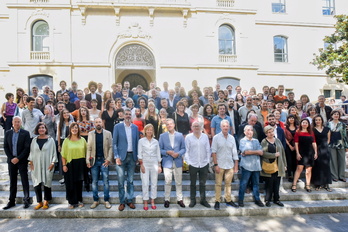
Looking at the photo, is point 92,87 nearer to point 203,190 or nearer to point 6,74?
point 203,190

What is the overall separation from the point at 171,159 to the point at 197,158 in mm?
634

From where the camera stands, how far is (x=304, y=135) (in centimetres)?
670

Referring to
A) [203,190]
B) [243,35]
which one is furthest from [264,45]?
[203,190]

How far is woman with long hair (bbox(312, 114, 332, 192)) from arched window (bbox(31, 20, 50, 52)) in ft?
50.5

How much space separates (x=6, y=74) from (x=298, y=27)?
68.3ft

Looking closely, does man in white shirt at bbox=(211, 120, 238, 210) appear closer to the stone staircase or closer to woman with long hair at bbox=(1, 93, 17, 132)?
the stone staircase

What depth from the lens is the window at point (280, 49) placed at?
18.2 metres

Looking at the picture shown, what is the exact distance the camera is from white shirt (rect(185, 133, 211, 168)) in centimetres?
584

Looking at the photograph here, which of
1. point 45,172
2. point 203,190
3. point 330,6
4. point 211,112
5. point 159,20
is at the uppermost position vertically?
point 330,6

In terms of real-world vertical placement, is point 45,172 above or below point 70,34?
below

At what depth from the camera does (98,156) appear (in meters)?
5.80

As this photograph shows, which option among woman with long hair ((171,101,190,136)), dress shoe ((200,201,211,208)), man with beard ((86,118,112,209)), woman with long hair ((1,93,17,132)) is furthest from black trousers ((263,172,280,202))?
woman with long hair ((1,93,17,132))

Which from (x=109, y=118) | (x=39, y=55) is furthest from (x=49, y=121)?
(x=39, y=55)

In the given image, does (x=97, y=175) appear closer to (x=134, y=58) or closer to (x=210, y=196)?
(x=210, y=196)
